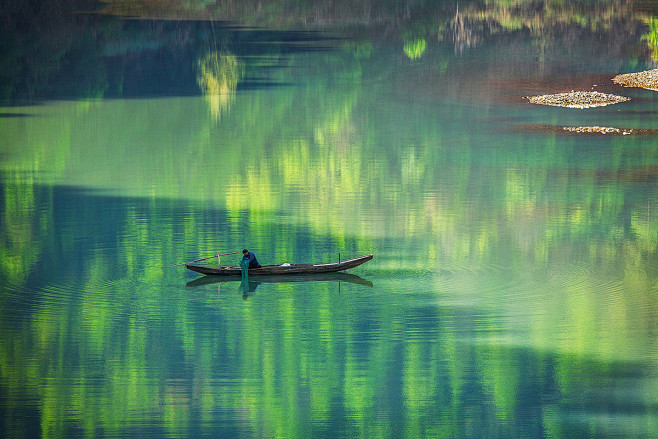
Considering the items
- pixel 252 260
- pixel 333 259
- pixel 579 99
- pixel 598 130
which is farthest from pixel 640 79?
pixel 252 260

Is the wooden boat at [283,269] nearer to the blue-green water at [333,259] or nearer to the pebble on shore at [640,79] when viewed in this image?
the blue-green water at [333,259]

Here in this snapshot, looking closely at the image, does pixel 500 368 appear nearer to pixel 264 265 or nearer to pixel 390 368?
pixel 390 368

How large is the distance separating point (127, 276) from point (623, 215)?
1255 centimetres

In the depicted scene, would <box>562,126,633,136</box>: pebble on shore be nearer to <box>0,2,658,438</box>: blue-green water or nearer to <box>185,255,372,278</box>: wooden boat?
<box>0,2,658,438</box>: blue-green water

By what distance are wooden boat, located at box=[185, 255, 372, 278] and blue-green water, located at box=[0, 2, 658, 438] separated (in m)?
0.28

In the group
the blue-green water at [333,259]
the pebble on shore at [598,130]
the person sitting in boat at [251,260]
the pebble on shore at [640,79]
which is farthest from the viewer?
the pebble on shore at [640,79]

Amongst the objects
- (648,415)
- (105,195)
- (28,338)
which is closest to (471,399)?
(648,415)

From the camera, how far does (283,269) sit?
21.1 m

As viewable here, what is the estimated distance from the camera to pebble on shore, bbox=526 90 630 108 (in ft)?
137

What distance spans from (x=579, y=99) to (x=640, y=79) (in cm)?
589

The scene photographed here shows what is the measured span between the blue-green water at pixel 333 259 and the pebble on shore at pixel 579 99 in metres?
0.68

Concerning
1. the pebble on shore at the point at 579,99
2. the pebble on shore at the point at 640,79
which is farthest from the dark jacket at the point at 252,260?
the pebble on shore at the point at 640,79

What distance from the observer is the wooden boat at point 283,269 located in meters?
21.0

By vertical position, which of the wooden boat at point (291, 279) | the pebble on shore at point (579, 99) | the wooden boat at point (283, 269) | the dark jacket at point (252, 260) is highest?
the pebble on shore at point (579, 99)
